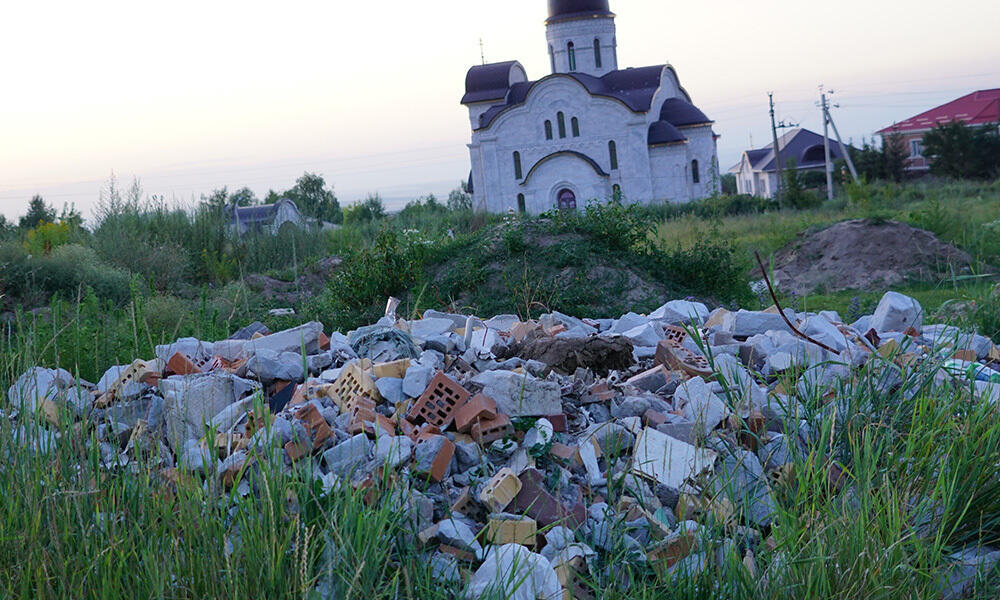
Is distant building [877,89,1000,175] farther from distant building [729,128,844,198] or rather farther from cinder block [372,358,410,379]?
cinder block [372,358,410,379]

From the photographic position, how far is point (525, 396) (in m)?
3.30

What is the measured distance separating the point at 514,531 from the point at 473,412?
0.61 m

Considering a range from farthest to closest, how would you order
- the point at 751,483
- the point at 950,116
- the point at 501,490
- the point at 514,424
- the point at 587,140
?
the point at 950,116 < the point at 587,140 < the point at 514,424 < the point at 751,483 < the point at 501,490

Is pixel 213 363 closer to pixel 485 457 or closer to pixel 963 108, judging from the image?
pixel 485 457

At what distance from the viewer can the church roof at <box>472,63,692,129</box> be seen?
1470 inches

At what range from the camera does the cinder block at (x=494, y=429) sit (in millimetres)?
3168

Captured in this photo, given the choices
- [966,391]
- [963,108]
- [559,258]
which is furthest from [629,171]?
[966,391]

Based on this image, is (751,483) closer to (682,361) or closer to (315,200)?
(682,361)

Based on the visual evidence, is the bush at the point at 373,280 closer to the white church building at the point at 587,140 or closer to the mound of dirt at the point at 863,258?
the mound of dirt at the point at 863,258

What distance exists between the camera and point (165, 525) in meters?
2.23

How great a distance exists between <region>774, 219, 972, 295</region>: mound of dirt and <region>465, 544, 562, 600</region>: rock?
388 inches

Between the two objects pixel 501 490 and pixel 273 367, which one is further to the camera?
pixel 273 367

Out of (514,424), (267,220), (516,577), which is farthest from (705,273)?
(267,220)

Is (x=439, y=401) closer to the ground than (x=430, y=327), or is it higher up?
closer to the ground
